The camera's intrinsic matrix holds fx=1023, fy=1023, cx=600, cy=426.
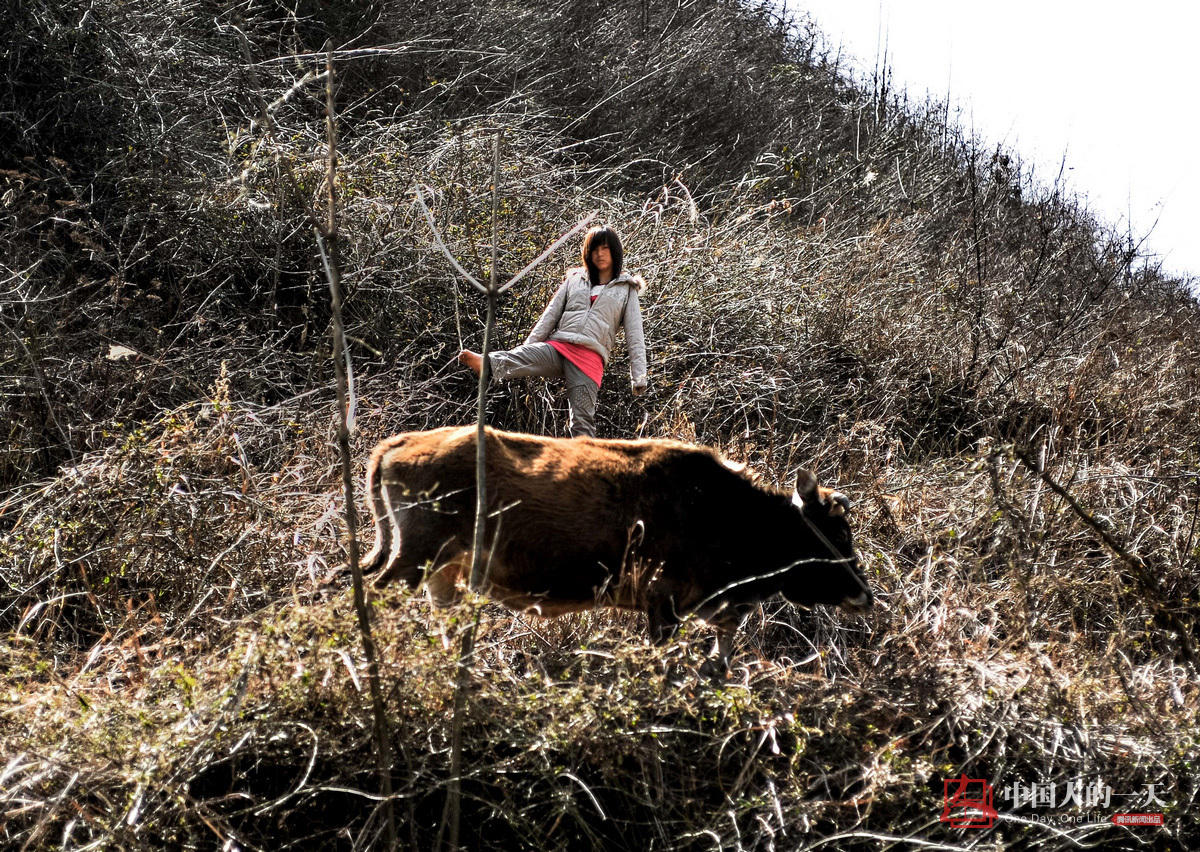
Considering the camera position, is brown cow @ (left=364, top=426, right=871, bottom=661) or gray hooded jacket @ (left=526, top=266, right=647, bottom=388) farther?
gray hooded jacket @ (left=526, top=266, right=647, bottom=388)

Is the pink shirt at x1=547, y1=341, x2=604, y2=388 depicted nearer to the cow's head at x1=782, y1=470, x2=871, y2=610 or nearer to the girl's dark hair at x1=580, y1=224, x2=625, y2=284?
the girl's dark hair at x1=580, y1=224, x2=625, y2=284

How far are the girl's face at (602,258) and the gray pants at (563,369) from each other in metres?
0.69

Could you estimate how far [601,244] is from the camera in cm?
730

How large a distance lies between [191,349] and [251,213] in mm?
1772

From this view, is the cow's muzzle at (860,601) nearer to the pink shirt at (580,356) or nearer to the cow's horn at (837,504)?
the cow's horn at (837,504)

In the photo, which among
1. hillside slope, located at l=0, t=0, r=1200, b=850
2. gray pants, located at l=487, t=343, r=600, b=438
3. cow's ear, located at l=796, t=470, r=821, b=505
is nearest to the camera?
hillside slope, located at l=0, t=0, r=1200, b=850

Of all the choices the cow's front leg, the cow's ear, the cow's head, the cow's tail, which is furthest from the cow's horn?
the cow's tail

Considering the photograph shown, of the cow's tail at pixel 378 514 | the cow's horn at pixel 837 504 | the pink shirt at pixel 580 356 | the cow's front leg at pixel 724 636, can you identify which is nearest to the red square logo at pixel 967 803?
the cow's front leg at pixel 724 636

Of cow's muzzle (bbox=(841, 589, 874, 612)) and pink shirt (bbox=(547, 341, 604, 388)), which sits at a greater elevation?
pink shirt (bbox=(547, 341, 604, 388))

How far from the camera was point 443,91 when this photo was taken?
13164 mm

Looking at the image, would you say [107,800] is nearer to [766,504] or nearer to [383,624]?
[383,624]

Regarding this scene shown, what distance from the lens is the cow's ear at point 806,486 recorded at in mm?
5527

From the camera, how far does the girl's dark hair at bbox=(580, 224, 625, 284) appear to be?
7301 millimetres

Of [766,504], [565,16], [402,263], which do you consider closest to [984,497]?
[766,504]
